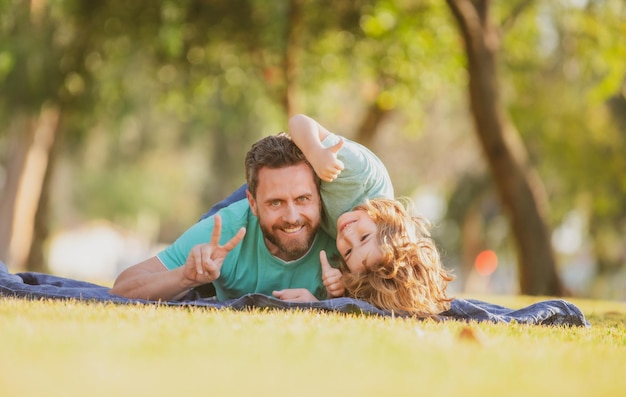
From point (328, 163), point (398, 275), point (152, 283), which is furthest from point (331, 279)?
point (152, 283)

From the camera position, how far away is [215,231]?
507 centimetres

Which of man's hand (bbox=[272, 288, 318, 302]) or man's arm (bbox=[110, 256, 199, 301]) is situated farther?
man's hand (bbox=[272, 288, 318, 302])

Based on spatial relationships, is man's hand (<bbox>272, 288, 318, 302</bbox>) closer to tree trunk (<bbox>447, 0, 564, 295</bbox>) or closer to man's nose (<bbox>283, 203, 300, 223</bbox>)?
man's nose (<bbox>283, 203, 300, 223</bbox>)

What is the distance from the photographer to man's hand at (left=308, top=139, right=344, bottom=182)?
5.26 metres

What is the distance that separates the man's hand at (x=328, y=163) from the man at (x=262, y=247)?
133 millimetres

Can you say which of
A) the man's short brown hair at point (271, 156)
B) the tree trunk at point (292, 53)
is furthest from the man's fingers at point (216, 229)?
the tree trunk at point (292, 53)

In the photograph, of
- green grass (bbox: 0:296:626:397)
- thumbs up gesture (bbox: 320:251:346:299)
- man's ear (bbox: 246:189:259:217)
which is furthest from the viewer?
man's ear (bbox: 246:189:259:217)

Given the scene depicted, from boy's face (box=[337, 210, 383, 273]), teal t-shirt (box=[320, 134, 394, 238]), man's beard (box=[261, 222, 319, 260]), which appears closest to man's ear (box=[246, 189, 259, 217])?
man's beard (box=[261, 222, 319, 260])

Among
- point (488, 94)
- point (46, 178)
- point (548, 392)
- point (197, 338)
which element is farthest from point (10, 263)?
point (548, 392)

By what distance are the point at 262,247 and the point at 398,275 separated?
0.87 metres

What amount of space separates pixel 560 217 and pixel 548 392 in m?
22.4

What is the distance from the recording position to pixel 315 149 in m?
5.38

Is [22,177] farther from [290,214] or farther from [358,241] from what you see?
[358,241]

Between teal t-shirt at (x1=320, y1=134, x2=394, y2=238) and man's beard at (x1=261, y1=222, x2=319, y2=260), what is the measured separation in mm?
158
